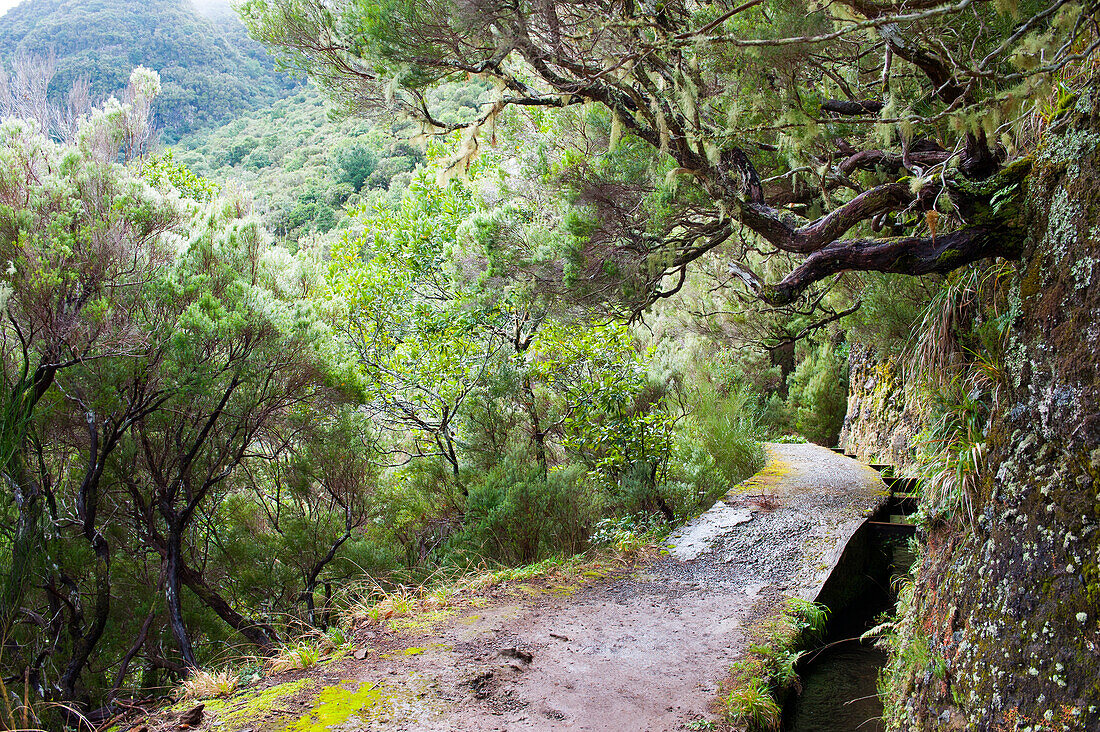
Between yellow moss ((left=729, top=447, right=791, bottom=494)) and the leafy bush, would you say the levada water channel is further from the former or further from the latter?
the leafy bush

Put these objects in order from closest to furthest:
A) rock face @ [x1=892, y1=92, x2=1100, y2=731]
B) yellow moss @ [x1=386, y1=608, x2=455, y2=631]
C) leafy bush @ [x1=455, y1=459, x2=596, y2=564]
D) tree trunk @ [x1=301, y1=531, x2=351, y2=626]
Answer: rock face @ [x1=892, y1=92, x2=1100, y2=731], yellow moss @ [x1=386, y1=608, x2=455, y2=631], leafy bush @ [x1=455, y1=459, x2=596, y2=564], tree trunk @ [x1=301, y1=531, x2=351, y2=626]

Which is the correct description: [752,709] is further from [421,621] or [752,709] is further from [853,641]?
[853,641]

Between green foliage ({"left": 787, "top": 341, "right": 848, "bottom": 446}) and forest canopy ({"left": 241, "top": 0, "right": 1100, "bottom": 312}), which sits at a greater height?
forest canopy ({"left": 241, "top": 0, "right": 1100, "bottom": 312})

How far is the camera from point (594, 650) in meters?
3.72

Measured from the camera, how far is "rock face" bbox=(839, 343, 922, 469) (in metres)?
7.93

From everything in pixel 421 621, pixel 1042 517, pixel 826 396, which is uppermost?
pixel 1042 517

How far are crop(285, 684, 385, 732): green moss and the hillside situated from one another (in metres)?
20.7

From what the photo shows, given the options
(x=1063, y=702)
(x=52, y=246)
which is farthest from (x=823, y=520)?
(x=52, y=246)

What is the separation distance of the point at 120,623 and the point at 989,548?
7.86m

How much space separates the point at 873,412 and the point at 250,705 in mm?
9034

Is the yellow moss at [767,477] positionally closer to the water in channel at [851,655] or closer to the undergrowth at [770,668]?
the water in channel at [851,655]

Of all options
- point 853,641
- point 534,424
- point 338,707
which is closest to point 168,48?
point 534,424

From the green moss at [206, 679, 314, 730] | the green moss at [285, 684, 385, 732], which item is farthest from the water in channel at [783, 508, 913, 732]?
the green moss at [206, 679, 314, 730]

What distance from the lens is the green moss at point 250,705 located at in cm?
281
